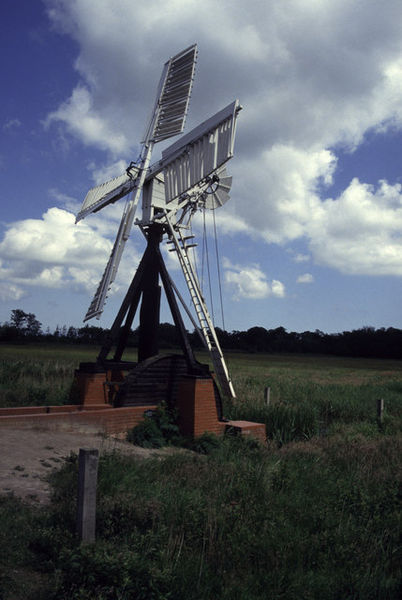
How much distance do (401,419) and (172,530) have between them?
13565 millimetres

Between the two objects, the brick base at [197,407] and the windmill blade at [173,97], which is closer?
the brick base at [197,407]

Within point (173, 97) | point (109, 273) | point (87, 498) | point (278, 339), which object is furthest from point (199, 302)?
point (278, 339)

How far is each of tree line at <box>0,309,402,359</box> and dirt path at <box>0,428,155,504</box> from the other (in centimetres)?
6439

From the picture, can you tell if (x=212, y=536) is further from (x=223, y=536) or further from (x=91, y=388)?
(x=91, y=388)

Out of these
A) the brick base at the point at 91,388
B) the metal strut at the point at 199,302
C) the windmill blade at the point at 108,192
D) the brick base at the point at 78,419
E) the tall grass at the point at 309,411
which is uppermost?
the windmill blade at the point at 108,192

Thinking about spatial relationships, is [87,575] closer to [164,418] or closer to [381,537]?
[381,537]

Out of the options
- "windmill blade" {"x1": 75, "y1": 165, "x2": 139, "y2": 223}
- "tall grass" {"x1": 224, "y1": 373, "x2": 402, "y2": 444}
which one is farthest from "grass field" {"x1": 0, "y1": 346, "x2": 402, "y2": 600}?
"windmill blade" {"x1": 75, "y1": 165, "x2": 139, "y2": 223}

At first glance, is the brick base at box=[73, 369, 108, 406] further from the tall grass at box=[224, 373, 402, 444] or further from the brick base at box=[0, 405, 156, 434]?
the tall grass at box=[224, 373, 402, 444]

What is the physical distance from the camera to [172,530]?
5121mm

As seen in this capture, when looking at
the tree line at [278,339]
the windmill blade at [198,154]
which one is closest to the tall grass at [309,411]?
the windmill blade at [198,154]

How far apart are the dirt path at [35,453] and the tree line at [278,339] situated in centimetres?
6439

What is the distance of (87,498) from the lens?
4660 mm

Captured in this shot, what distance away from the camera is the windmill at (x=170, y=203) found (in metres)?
12.6

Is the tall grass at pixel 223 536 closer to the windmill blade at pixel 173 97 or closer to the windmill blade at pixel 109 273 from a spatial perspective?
the windmill blade at pixel 109 273
